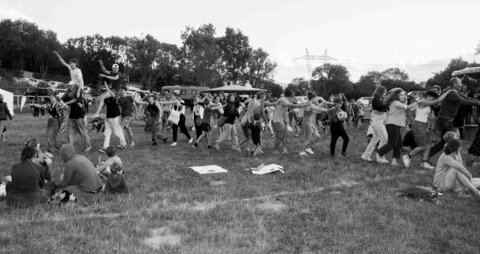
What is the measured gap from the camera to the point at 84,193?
6.16 meters

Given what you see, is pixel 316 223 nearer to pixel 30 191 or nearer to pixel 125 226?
pixel 125 226

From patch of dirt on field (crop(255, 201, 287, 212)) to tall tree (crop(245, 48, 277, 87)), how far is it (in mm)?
77910

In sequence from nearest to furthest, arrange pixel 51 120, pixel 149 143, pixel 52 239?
pixel 52 239, pixel 51 120, pixel 149 143

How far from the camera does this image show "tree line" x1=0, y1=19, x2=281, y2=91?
2876 inches

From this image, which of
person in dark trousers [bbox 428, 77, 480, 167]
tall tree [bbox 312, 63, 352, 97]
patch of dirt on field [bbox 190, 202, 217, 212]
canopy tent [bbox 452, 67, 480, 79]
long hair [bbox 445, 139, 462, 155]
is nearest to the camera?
patch of dirt on field [bbox 190, 202, 217, 212]

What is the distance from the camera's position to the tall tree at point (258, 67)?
83.5 m

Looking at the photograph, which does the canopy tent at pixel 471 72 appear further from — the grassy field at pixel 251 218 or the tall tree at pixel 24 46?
the tall tree at pixel 24 46

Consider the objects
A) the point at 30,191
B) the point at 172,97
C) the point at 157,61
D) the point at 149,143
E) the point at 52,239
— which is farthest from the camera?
the point at 157,61

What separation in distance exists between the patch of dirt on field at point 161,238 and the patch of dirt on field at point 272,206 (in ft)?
4.98

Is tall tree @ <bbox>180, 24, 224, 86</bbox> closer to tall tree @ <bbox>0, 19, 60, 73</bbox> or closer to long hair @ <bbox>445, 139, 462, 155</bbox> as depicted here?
tall tree @ <bbox>0, 19, 60, 73</bbox>

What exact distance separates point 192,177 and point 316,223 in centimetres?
341

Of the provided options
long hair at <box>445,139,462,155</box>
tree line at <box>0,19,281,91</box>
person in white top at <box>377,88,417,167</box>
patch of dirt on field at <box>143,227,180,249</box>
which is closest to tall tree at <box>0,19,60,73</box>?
tree line at <box>0,19,281,91</box>

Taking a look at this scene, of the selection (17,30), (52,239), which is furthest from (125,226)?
(17,30)

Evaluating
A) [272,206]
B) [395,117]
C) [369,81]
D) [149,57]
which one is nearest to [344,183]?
[272,206]
